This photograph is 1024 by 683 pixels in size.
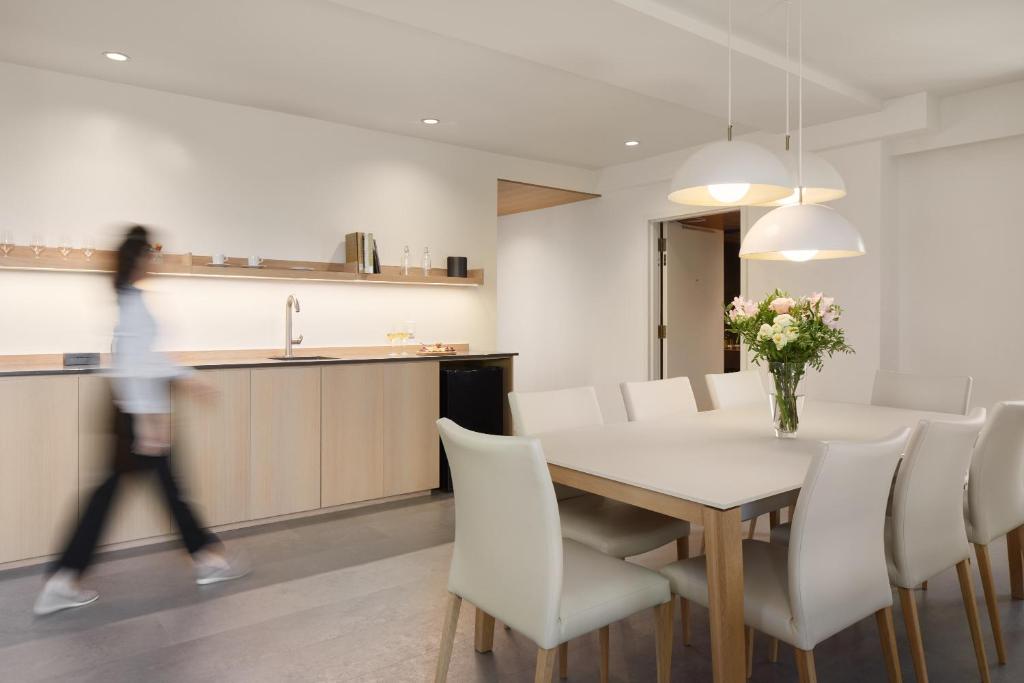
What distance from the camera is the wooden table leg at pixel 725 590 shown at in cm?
170

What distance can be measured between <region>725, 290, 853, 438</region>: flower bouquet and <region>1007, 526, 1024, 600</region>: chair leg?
111 centimetres

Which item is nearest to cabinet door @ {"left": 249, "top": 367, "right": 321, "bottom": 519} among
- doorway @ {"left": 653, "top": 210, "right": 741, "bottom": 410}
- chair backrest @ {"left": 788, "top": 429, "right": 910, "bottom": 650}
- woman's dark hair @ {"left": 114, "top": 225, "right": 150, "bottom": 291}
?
woman's dark hair @ {"left": 114, "top": 225, "right": 150, "bottom": 291}

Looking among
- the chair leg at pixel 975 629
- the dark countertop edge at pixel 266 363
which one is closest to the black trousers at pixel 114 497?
the dark countertop edge at pixel 266 363

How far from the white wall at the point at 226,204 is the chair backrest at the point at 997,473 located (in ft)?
12.3

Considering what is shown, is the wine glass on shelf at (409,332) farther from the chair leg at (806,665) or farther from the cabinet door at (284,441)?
the chair leg at (806,665)

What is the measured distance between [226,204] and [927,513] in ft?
13.4

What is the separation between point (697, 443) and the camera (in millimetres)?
2461

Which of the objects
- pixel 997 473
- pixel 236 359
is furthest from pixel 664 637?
pixel 236 359

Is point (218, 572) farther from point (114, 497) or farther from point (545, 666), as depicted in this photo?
point (545, 666)

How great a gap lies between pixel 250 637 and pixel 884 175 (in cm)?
453

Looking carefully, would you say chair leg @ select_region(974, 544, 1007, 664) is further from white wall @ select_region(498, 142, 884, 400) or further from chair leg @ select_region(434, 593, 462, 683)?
white wall @ select_region(498, 142, 884, 400)

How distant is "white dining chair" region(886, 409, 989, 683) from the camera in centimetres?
198

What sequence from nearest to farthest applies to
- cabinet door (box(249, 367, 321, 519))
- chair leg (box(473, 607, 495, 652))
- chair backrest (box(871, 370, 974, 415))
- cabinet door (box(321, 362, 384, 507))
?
chair leg (box(473, 607, 495, 652)), chair backrest (box(871, 370, 974, 415)), cabinet door (box(249, 367, 321, 519)), cabinet door (box(321, 362, 384, 507))

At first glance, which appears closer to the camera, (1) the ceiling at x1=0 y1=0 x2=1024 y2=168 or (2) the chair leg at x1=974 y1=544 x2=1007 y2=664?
(2) the chair leg at x1=974 y1=544 x2=1007 y2=664
